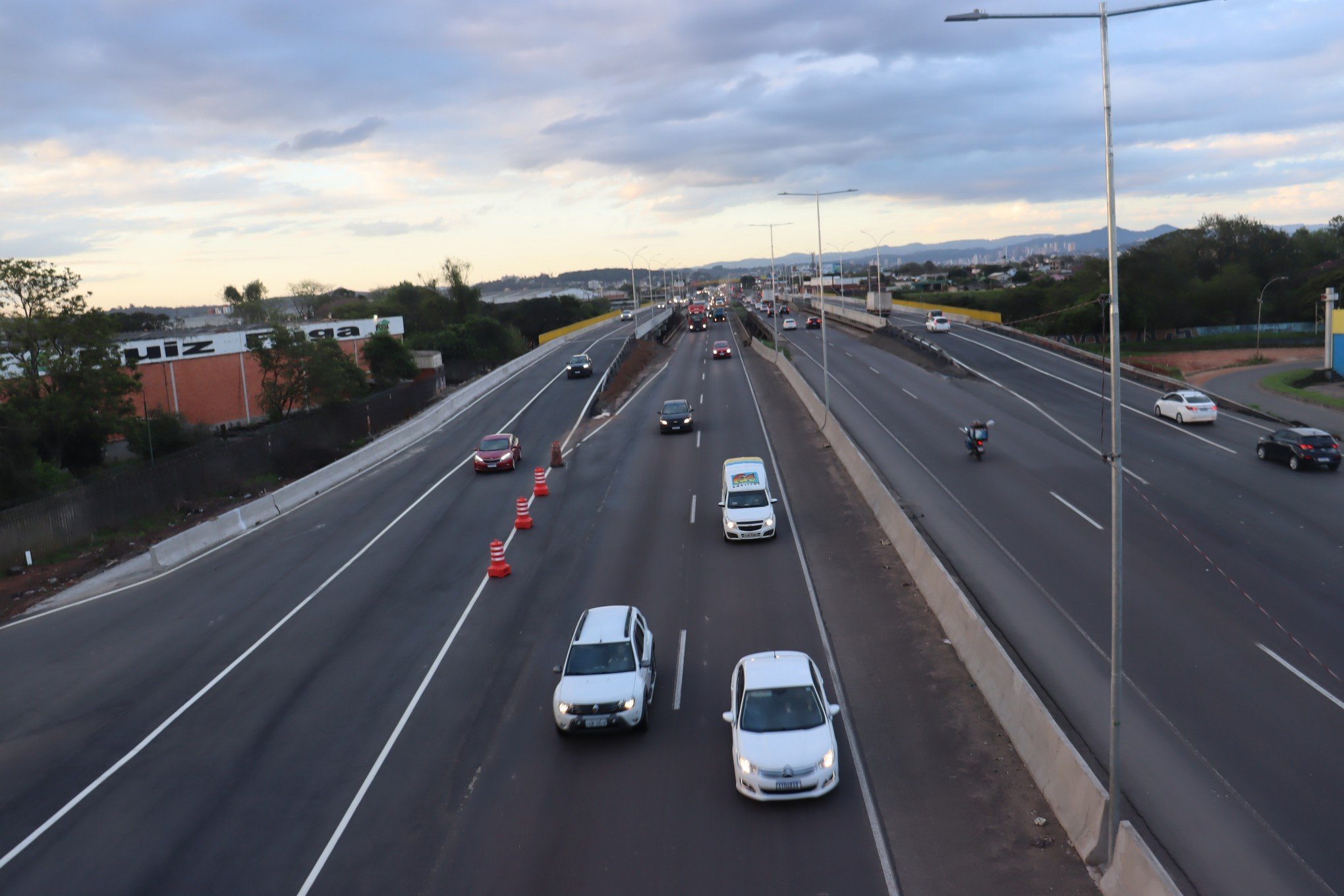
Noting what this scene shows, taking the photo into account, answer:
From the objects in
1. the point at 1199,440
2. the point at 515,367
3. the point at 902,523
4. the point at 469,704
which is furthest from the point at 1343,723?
the point at 515,367

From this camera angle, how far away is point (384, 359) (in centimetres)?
6906

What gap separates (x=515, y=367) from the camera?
65.5 meters

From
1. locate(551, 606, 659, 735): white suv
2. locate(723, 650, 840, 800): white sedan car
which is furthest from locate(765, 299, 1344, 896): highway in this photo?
locate(551, 606, 659, 735): white suv

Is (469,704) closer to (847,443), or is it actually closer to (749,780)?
(749,780)

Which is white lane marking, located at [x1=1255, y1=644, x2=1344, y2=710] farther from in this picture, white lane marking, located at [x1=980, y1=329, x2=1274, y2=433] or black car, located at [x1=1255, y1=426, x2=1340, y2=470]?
white lane marking, located at [x1=980, y1=329, x2=1274, y2=433]

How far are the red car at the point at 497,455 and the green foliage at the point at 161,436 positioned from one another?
19614 mm

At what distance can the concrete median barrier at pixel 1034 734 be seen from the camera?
364 inches

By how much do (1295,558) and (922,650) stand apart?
9.56m

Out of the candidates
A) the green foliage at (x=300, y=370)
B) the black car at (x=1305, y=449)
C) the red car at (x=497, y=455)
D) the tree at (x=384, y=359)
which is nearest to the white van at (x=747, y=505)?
the red car at (x=497, y=455)

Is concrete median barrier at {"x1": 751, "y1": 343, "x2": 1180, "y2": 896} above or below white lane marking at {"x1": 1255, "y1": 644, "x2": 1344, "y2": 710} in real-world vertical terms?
above

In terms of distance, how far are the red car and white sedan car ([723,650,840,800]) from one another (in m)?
22.6

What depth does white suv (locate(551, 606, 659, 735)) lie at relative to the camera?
Answer: 13.8 metres

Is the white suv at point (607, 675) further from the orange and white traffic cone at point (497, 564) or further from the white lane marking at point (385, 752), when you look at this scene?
the orange and white traffic cone at point (497, 564)

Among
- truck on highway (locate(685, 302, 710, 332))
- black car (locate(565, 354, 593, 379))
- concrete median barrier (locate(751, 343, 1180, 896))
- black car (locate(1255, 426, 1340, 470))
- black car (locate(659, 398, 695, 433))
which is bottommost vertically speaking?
concrete median barrier (locate(751, 343, 1180, 896))
